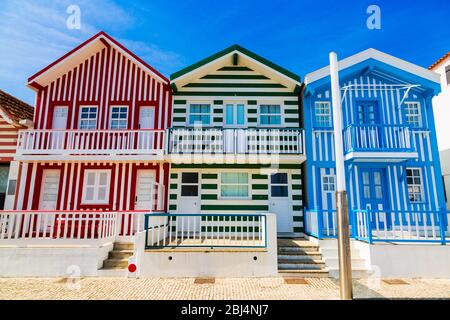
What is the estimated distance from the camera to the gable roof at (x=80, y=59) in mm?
11812

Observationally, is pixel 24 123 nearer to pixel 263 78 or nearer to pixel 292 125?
pixel 263 78

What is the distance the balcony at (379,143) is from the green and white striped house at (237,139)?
2015 mm

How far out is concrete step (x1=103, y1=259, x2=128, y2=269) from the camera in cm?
824

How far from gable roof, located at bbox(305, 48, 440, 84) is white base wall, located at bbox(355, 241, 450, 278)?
23.8ft

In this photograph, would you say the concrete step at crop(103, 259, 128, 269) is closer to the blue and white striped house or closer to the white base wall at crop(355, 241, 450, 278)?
the blue and white striped house

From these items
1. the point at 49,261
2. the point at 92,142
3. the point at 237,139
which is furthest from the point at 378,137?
the point at 49,261

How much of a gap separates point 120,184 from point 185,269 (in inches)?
215

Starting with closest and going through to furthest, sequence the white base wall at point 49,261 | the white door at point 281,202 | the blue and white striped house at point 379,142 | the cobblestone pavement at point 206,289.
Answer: the cobblestone pavement at point 206,289, the white base wall at point 49,261, the blue and white striped house at point 379,142, the white door at point 281,202

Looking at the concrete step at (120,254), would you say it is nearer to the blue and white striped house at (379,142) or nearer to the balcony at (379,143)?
the blue and white striped house at (379,142)

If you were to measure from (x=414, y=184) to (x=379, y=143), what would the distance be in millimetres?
2688

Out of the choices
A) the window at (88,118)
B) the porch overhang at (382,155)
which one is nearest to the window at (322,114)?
the porch overhang at (382,155)

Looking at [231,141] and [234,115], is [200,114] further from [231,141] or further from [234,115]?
[231,141]

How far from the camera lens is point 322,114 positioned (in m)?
11.8
